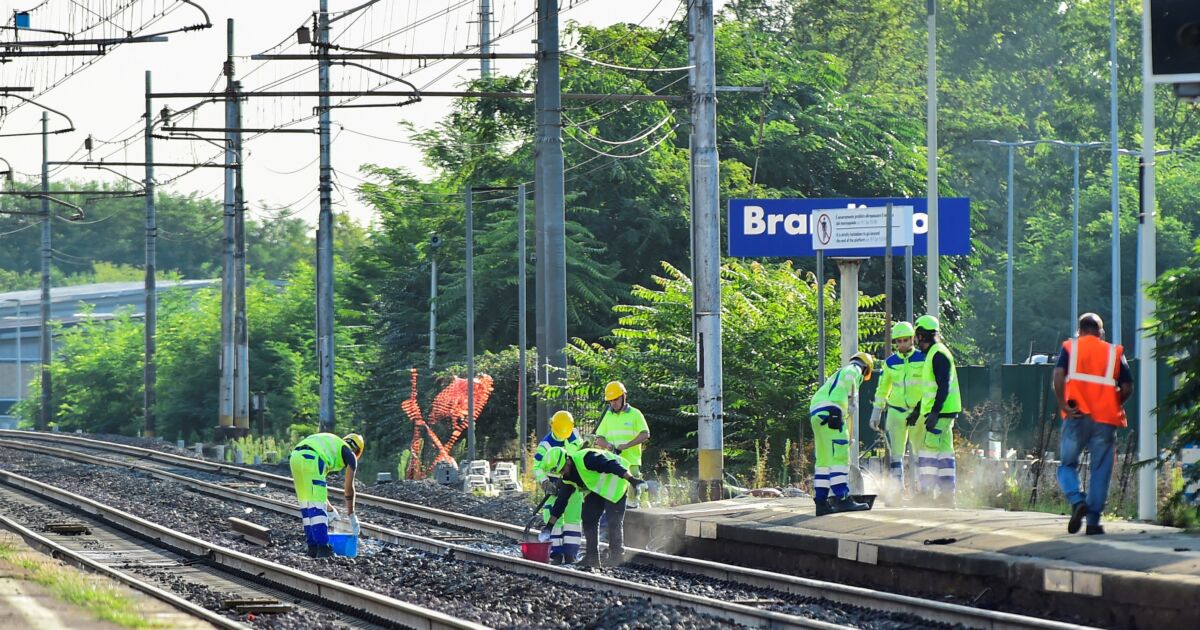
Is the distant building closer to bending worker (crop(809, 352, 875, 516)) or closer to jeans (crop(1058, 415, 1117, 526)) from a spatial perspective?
bending worker (crop(809, 352, 875, 516))

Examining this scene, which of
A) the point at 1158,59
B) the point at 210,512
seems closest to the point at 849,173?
the point at 210,512

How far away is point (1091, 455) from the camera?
15.1 m

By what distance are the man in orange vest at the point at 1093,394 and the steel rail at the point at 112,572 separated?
6.93 meters

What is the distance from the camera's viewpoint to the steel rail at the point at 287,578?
14031 millimetres

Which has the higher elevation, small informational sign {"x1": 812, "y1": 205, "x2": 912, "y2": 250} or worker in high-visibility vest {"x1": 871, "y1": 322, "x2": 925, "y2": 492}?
small informational sign {"x1": 812, "y1": 205, "x2": 912, "y2": 250}

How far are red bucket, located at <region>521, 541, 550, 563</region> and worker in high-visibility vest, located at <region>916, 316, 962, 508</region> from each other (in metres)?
4.14

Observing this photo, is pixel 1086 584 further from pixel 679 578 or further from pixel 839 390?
pixel 679 578

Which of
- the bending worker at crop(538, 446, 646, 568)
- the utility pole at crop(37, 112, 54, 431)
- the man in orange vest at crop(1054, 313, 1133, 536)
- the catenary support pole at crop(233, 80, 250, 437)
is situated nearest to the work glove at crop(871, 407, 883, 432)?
the bending worker at crop(538, 446, 646, 568)

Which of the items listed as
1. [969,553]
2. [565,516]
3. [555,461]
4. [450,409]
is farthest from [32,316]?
[969,553]

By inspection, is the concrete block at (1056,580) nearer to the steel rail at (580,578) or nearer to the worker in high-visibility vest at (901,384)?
the steel rail at (580,578)

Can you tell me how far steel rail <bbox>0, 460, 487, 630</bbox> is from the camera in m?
14.0

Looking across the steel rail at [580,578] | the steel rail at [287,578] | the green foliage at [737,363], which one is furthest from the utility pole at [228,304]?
the steel rail at [287,578]

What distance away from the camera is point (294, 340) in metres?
67.4

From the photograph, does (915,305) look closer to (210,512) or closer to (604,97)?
(604,97)
